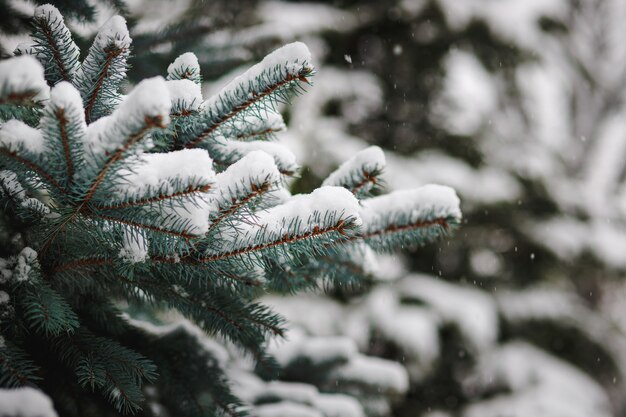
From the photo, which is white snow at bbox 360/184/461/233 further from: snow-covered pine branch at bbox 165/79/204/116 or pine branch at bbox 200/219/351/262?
snow-covered pine branch at bbox 165/79/204/116

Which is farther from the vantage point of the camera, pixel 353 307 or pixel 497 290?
pixel 497 290

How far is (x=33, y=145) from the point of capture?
0.62 metres

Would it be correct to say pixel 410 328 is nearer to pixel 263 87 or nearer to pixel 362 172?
pixel 362 172

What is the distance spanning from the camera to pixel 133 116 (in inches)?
21.8

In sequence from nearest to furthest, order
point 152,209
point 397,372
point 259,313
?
1. point 152,209
2. point 259,313
3. point 397,372

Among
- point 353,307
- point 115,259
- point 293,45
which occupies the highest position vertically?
point 353,307

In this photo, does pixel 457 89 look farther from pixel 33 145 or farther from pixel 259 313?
pixel 33 145

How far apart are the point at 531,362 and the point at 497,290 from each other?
52 centimetres

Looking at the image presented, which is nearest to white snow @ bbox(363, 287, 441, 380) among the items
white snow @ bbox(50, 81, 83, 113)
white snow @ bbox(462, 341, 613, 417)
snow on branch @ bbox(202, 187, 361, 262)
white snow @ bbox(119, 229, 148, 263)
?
white snow @ bbox(462, 341, 613, 417)

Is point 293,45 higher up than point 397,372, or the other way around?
point 293,45

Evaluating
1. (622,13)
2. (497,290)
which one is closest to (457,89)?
(497,290)

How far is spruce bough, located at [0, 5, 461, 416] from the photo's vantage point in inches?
24.3

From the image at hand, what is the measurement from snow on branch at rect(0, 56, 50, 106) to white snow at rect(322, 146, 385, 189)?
54 centimetres

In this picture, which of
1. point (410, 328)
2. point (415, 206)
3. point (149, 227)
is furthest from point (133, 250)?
point (410, 328)
